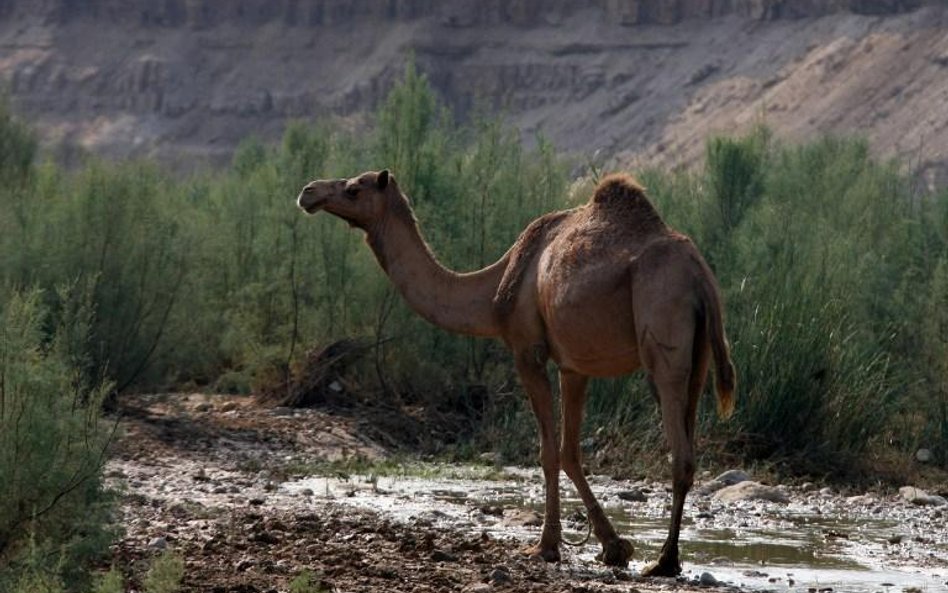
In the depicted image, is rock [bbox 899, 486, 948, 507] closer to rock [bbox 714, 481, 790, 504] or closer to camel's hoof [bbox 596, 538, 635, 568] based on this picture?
rock [bbox 714, 481, 790, 504]

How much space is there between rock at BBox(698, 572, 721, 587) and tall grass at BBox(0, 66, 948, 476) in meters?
4.85

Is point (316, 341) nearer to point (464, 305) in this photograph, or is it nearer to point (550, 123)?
point (464, 305)

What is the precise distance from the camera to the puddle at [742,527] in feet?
34.4

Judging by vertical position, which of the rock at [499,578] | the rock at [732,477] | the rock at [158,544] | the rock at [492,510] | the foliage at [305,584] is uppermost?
the foliage at [305,584]

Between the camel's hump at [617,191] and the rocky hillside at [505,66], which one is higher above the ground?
the rocky hillside at [505,66]

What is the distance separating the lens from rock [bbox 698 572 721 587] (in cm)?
991

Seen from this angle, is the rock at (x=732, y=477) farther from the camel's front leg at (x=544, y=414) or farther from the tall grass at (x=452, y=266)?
the camel's front leg at (x=544, y=414)

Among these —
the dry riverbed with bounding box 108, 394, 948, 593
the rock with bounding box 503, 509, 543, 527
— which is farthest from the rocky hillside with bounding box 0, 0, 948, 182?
the rock with bounding box 503, 509, 543, 527

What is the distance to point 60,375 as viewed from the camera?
900cm

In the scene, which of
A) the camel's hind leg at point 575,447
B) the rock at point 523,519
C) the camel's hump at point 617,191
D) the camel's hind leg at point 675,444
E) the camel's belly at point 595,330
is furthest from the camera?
the rock at point 523,519

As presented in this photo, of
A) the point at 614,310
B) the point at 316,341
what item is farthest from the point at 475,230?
the point at 614,310

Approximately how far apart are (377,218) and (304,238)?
6857mm

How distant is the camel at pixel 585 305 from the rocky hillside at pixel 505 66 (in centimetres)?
3510

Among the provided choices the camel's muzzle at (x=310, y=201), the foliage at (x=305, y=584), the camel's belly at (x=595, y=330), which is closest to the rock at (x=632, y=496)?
the camel's belly at (x=595, y=330)
